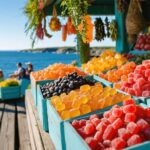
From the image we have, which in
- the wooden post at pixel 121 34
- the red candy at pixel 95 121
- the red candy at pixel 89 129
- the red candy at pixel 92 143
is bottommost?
the red candy at pixel 92 143

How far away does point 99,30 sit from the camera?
590 cm

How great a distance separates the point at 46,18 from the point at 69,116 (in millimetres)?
3236

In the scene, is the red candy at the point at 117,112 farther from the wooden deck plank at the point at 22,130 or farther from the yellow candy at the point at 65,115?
the wooden deck plank at the point at 22,130

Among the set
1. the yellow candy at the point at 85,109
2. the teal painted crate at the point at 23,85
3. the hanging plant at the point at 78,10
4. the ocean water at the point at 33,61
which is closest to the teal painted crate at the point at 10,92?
the teal painted crate at the point at 23,85

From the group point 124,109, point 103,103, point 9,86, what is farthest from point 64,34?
point 124,109

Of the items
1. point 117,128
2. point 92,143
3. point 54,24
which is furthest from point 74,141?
point 54,24

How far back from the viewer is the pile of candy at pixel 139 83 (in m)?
2.24

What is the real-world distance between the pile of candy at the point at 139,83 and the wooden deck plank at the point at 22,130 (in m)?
1.62

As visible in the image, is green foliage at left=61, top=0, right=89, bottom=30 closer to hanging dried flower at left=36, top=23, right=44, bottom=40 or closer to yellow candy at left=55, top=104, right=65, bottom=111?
yellow candy at left=55, top=104, right=65, bottom=111

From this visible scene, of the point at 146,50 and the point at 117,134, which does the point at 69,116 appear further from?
the point at 146,50

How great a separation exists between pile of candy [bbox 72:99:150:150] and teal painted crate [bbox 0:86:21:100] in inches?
210

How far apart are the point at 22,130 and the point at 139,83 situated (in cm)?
246

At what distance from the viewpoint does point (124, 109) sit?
59.4 inches

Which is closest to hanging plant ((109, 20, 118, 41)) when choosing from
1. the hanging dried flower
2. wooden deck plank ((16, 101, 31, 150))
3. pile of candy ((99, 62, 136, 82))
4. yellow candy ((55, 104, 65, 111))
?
the hanging dried flower
